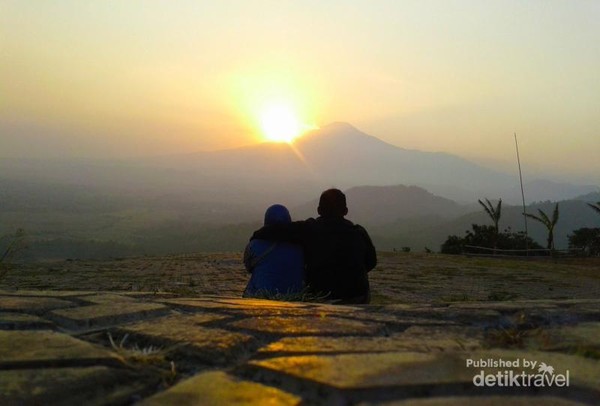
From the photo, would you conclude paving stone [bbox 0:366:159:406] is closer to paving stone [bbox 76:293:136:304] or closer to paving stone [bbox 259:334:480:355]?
paving stone [bbox 259:334:480:355]

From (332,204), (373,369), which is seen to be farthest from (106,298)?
(332,204)

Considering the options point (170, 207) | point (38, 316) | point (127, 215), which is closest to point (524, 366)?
point (38, 316)

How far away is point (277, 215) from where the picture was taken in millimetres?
4031

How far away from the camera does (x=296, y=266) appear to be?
3.92 metres

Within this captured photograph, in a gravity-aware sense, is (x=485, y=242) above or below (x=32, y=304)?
above

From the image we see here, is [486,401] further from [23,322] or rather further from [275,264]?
[275,264]

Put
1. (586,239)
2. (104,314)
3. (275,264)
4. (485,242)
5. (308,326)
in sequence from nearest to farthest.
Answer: (308,326), (104,314), (275,264), (485,242), (586,239)

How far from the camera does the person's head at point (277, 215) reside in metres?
4.01

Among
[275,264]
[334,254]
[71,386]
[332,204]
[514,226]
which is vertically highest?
[514,226]

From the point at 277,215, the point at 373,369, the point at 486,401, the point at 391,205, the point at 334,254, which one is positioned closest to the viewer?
the point at 486,401

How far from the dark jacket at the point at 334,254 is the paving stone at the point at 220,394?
92.9 inches

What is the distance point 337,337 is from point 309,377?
42cm

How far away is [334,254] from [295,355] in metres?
2.27

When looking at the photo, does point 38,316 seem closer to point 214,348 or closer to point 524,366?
point 214,348
